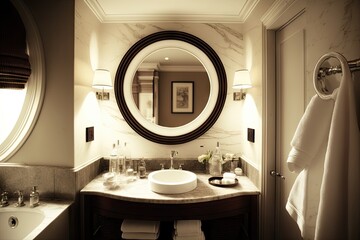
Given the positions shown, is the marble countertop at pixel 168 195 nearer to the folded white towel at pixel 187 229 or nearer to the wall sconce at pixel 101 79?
the folded white towel at pixel 187 229

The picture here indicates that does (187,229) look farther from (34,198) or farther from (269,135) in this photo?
(34,198)

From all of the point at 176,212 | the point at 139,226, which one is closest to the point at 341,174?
the point at 176,212

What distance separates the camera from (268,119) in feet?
5.39

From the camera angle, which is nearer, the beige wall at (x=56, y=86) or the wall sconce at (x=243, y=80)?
the beige wall at (x=56, y=86)

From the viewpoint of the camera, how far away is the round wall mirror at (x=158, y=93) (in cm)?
205

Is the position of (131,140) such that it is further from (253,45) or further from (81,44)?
(253,45)

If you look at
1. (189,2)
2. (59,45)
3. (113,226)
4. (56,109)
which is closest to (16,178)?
(56,109)

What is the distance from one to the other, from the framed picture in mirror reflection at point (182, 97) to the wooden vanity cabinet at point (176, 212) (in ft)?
3.01

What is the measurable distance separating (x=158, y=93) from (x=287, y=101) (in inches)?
45.4

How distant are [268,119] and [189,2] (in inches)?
49.0

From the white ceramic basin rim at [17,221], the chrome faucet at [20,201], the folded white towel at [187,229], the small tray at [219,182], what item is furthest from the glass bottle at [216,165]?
the chrome faucet at [20,201]

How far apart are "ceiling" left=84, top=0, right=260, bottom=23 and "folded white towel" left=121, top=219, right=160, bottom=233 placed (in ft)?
6.14

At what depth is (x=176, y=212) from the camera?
1.51 meters

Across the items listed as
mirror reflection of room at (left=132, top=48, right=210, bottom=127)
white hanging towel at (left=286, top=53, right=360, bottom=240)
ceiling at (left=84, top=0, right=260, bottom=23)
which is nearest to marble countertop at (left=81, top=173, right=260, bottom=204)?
mirror reflection of room at (left=132, top=48, right=210, bottom=127)
